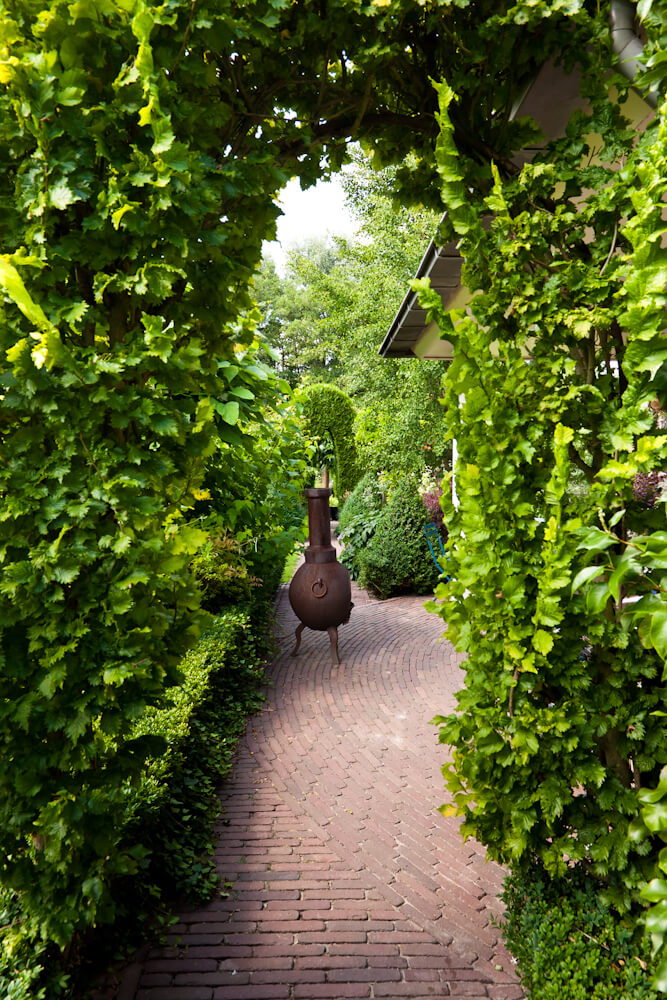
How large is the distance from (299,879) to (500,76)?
4.20m

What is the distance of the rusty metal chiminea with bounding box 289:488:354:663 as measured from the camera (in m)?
6.32

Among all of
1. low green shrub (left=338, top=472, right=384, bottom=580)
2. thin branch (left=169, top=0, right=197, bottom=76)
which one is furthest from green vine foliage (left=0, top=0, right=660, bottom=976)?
low green shrub (left=338, top=472, right=384, bottom=580)

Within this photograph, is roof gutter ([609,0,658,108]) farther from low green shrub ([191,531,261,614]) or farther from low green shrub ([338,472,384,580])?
low green shrub ([338,472,384,580])

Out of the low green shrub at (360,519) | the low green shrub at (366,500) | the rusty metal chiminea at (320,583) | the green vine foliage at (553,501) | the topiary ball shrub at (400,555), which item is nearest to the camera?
the green vine foliage at (553,501)

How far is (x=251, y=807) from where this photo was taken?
3949 mm

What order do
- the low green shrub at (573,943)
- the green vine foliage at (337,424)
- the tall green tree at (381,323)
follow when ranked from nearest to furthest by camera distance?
the low green shrub at (573,943)
the tall green tree at (381,323)
the green vine foliage at (337,424)

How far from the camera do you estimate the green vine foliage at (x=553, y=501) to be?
211cm

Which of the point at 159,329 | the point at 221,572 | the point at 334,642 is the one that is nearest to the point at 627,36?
the point at 159,329

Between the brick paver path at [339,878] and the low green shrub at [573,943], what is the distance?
37 cm

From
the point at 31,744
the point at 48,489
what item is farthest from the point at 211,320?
the point at 31,744

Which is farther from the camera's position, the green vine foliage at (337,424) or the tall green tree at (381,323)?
the green vine foliage at (337,424)

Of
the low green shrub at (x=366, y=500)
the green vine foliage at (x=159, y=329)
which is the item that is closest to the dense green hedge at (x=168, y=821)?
the green vine foliage at (x=159, y=329)

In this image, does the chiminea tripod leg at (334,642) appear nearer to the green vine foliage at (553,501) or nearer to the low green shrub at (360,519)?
the low green shrub at (360,519)

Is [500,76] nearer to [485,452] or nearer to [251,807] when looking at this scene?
[485,452]
